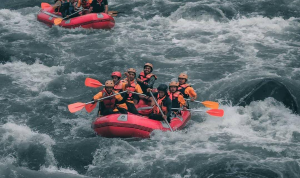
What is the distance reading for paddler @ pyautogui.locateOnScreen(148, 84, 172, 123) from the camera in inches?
445

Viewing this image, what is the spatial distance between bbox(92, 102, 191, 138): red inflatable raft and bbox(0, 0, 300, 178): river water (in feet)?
0.55

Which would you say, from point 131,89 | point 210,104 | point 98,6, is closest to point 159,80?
point 210,104

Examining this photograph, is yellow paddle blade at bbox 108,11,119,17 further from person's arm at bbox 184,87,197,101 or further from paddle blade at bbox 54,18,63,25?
person's arm at bbox 184,87,197,101

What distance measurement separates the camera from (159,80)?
14445mm

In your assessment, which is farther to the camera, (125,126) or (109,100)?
(109,100)

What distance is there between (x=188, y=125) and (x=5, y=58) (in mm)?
6388

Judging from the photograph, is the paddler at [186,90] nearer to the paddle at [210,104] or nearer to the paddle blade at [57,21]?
the paddle at [210,104]

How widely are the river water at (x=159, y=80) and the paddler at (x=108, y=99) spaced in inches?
26.3

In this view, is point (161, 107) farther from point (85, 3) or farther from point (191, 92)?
point (85, 3)

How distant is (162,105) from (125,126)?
112cm

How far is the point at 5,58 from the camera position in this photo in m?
15.4

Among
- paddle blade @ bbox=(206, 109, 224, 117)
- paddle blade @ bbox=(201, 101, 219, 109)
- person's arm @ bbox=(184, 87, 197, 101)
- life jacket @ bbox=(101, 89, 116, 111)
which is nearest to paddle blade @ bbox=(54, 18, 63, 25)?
life jacket @ bbox=(101, 89, 116, 111)

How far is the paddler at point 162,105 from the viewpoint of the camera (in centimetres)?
1130

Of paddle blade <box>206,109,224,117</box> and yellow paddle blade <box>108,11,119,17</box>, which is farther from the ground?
yellow paddle blade <box>108,11,119,17</box>
